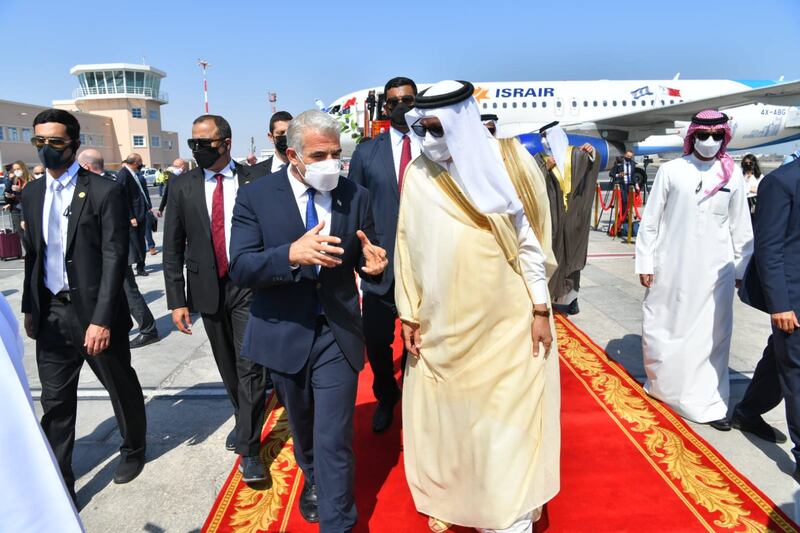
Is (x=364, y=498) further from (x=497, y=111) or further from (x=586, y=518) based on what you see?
(x=497, y=111)

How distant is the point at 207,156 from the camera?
3023mm

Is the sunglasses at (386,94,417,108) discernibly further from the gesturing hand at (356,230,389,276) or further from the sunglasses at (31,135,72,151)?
the sunglasses at (31,135,72,151)

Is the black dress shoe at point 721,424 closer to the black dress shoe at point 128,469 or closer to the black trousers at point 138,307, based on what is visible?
the black dress shoe at point 128,469

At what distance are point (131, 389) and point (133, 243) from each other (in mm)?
5197

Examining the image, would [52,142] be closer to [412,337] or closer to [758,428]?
[412,337]

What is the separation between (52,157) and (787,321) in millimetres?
3861

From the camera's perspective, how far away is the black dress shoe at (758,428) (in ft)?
10.7

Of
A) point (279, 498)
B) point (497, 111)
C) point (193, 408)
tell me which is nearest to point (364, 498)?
point (279, 498)

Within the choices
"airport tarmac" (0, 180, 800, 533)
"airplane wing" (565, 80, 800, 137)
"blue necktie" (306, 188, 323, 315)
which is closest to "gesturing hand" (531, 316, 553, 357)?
"blue necktie" (306, 188, 323, 315)

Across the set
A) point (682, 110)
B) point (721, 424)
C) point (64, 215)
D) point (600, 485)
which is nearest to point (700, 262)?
point (721, 424)

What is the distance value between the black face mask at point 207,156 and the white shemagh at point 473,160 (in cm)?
146

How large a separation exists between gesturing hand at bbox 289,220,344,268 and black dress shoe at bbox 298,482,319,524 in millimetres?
1284

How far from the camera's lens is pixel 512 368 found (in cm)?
220

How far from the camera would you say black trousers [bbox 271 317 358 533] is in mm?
2266
